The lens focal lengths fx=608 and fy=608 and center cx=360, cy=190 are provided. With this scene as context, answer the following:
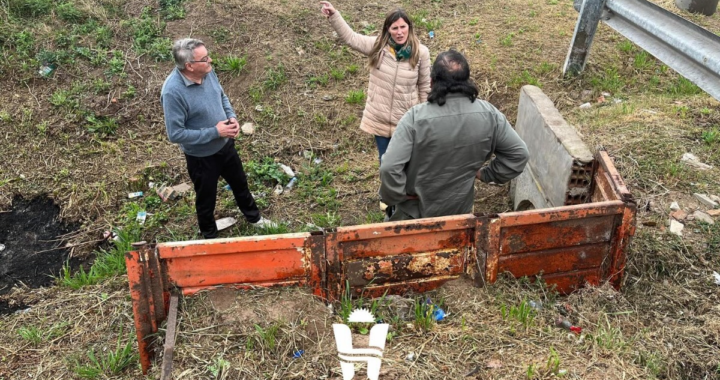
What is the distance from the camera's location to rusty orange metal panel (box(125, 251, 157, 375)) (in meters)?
3.15

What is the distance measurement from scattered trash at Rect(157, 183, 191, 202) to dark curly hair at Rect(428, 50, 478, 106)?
3.63 meters

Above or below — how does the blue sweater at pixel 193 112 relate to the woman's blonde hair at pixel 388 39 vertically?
below

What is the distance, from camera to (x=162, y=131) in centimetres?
731

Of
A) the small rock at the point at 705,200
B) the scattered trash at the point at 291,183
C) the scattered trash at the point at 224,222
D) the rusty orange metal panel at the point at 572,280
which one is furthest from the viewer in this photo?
the scattered trash at the point at 291,183

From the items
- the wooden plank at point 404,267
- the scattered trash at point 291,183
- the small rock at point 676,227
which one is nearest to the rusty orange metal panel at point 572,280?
the wooden plank at point 404,267

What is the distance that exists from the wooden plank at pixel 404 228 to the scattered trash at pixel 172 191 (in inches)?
133

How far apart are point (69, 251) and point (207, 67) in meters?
2.55

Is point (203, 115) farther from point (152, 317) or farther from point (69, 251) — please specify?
point (69, 251)

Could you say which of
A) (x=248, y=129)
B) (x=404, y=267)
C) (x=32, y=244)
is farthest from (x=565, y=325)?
(x=32, y=244)

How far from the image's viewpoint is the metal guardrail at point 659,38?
4965mm

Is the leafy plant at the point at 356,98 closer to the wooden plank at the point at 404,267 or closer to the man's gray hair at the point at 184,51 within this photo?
the man's gray hair at the point at 184,51

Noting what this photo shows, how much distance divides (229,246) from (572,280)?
85.0 inches

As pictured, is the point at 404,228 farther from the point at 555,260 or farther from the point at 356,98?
the point at 356,98

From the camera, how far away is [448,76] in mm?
3512
